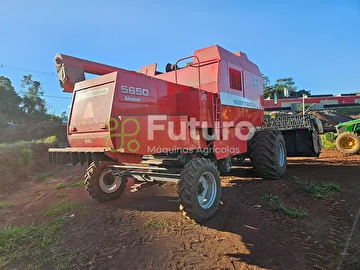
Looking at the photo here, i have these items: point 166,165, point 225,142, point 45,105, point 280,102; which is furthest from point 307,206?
point 45,105

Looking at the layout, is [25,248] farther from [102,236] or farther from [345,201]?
[345,201]

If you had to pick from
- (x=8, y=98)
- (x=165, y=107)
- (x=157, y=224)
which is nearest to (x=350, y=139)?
(x=165, y=107)

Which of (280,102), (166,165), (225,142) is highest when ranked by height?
(280,102)

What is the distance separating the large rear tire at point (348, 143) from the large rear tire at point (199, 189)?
377 inches

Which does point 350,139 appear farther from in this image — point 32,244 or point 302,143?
point 32,244

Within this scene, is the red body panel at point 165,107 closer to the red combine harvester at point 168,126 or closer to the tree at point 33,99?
the red combine harvester at point 168,126

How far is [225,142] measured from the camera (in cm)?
536

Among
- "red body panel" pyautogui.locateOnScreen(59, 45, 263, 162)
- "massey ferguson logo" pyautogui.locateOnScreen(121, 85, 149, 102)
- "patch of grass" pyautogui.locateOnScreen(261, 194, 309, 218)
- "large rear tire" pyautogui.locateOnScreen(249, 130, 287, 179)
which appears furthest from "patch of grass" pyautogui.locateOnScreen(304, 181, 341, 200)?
"massey ferguson logo" pyautogui.locateOnScreen(121, 85, 149, 102)

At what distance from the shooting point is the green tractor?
1096 cm

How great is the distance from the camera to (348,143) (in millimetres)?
11289

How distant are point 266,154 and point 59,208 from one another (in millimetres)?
4817

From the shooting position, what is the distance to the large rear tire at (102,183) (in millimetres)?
5125

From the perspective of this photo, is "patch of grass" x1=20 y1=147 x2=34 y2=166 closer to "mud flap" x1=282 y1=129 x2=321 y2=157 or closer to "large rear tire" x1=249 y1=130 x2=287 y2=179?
"large rear tire" x1=249 y1=130 x2=287 y2=179

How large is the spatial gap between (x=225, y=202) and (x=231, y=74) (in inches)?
108
